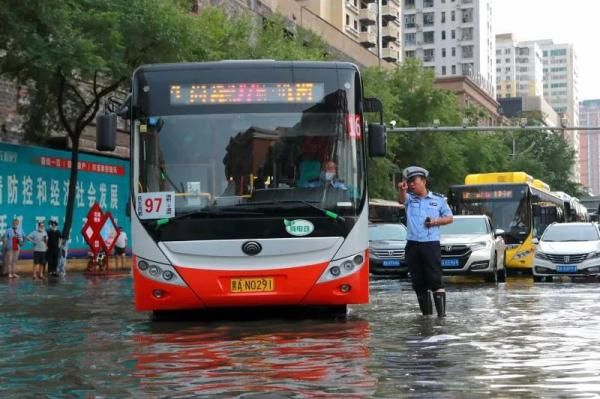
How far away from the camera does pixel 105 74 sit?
1287 inches

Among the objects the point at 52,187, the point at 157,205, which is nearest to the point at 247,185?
the point at 157,205

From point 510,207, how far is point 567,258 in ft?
22.6

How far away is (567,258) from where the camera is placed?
25.4 m

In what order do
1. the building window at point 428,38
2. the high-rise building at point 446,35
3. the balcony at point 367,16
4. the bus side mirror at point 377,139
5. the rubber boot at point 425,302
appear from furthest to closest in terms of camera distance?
the building window at point 428,38, the high-rise building at point 446,35, the balcony at point 367,16, the rubber boot at point 425,302, the bus side mirror at point 377,139

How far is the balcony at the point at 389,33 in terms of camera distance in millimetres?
111250

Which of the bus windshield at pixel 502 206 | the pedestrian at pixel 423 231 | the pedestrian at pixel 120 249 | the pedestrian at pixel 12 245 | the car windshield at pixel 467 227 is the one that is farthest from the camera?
the pedestrian at pixel 120 249

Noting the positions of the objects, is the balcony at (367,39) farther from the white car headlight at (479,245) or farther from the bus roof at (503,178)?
the white car headlight at (479,245)

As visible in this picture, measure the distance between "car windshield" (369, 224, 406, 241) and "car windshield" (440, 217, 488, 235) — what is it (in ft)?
9.26

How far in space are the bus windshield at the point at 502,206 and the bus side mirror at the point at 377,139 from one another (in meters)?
19.2

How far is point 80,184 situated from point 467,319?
27.6m

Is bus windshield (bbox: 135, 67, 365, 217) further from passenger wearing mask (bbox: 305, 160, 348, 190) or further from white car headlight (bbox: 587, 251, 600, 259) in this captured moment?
white car headlight (bbox: 587, 251, 600, 259)

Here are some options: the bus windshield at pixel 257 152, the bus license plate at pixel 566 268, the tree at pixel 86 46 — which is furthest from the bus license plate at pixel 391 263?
the bus windshield at pixel 257 152

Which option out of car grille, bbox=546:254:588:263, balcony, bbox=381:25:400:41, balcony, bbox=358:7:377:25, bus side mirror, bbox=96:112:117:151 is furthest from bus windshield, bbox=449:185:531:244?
balcony, bbox=381:25:400:41

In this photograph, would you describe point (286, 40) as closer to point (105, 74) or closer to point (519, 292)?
point (105, 74)
